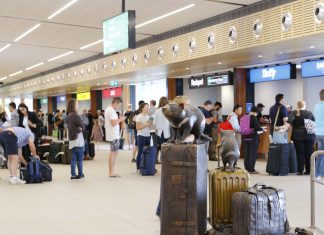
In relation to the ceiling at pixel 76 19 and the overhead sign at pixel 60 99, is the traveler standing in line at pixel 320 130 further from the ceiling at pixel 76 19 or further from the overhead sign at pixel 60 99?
the overhead sign at pixel 60 99

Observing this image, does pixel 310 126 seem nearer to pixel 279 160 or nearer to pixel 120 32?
pixel 279 160

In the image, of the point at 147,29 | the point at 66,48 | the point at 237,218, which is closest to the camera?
the point at 237,218

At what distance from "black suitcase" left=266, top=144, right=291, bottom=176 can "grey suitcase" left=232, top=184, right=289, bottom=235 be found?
5845 mm

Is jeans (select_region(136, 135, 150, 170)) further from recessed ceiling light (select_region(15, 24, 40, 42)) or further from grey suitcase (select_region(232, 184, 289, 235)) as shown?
grey suitcase (select_region(232, 184, 289, 235))

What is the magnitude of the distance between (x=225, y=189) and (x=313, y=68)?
8.83 metres

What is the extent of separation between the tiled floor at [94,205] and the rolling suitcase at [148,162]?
0.29 metres

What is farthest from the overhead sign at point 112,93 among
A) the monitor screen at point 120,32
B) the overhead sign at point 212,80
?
the monitor screen at point 120,32

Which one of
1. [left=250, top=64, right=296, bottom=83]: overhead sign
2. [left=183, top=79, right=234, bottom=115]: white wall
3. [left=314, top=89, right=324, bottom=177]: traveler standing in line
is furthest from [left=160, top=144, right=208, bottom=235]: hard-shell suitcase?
[left=183, top=79, right=234, bottom=115]: white wall

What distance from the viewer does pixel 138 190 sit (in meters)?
8.05

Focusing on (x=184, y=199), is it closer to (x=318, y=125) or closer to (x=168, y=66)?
(x=318, y=125)

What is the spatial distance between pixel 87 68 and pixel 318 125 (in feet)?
40.8

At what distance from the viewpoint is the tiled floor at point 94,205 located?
540 centimetres

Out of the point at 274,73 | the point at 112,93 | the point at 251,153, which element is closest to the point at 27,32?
the point at 274,73

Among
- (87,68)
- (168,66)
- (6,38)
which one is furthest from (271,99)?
(6,38)
